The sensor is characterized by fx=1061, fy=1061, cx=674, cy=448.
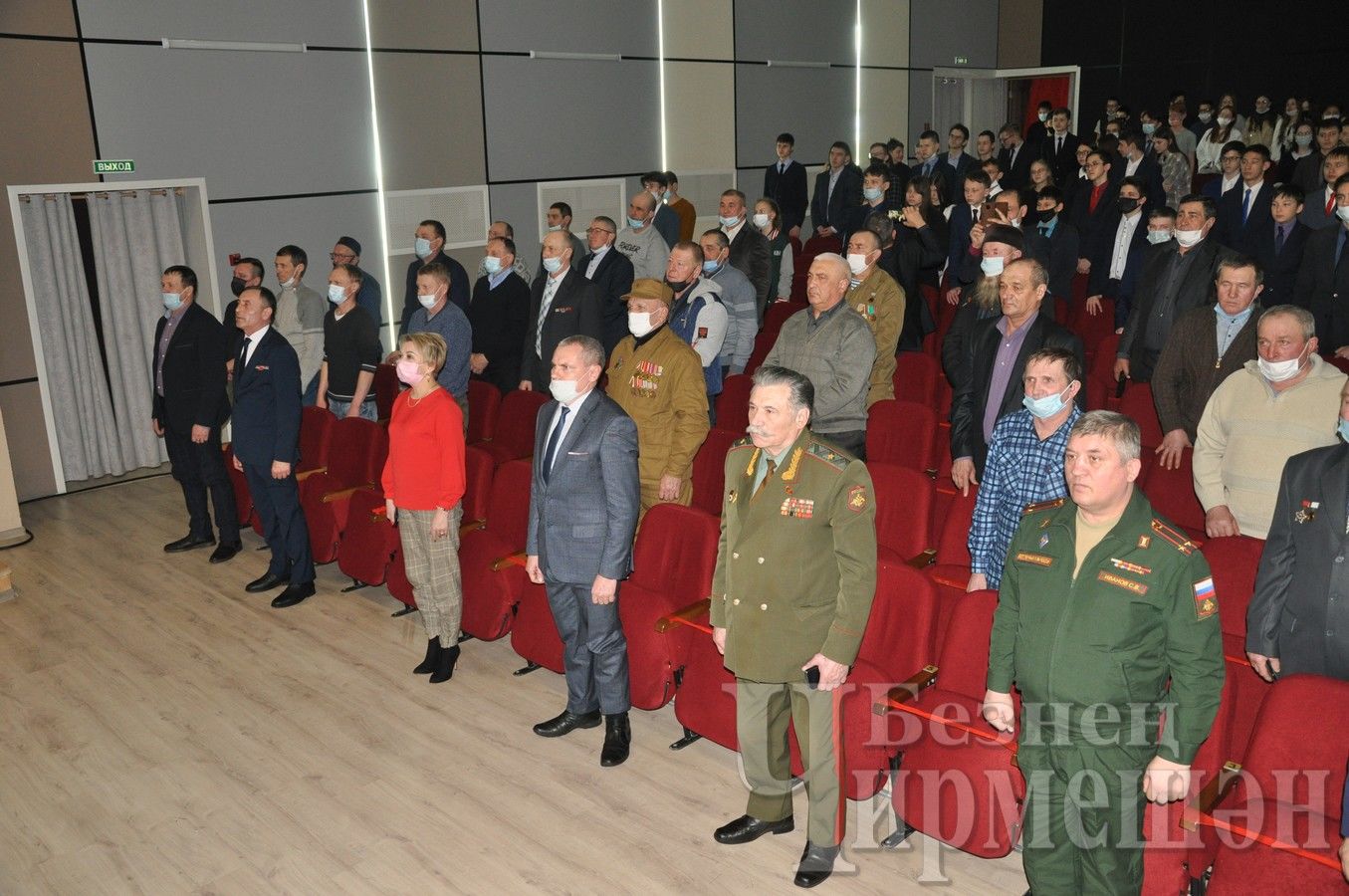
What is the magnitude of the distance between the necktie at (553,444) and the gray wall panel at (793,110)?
8.77 m

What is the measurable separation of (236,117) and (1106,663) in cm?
781

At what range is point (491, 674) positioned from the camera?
494 centimetres

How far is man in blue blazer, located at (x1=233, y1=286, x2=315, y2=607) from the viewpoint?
5.64m

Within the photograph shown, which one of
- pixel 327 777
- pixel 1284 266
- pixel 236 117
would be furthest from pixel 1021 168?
pixel 327 777

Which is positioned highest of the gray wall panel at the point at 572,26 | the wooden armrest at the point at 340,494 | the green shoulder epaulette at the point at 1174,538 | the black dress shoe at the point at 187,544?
the gray wall panel at the point at 572,26

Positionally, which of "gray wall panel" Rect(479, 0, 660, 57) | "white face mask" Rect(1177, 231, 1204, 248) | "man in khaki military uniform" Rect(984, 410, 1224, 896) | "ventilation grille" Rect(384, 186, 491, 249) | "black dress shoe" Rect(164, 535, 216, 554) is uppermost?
"gray wall panel" Rect(479, 0, 660, 57)

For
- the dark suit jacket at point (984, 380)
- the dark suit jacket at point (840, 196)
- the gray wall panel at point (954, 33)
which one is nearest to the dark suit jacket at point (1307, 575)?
the dark suit jacket at point (984, 380)

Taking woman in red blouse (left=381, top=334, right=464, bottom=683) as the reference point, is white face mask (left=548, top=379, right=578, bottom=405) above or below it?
above

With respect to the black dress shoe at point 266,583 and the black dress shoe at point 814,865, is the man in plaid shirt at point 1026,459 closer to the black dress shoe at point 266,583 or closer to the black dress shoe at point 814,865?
the black dress shoe at point 814,865

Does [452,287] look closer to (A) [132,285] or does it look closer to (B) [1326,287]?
(A) [132,285]

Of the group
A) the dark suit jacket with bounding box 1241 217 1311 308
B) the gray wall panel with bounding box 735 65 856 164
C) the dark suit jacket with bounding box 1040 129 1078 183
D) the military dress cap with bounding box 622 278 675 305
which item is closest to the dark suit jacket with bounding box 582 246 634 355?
the military dress cap with bounding box 622 278 675 305

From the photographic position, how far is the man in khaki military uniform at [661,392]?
15.0 ft

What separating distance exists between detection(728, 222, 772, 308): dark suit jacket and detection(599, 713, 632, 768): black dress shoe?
4.14 metres

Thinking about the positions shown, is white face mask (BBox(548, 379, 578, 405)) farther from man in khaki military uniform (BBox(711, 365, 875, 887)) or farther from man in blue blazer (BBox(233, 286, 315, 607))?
man in blue blazer (BBox(233, 286, 315, 607))
